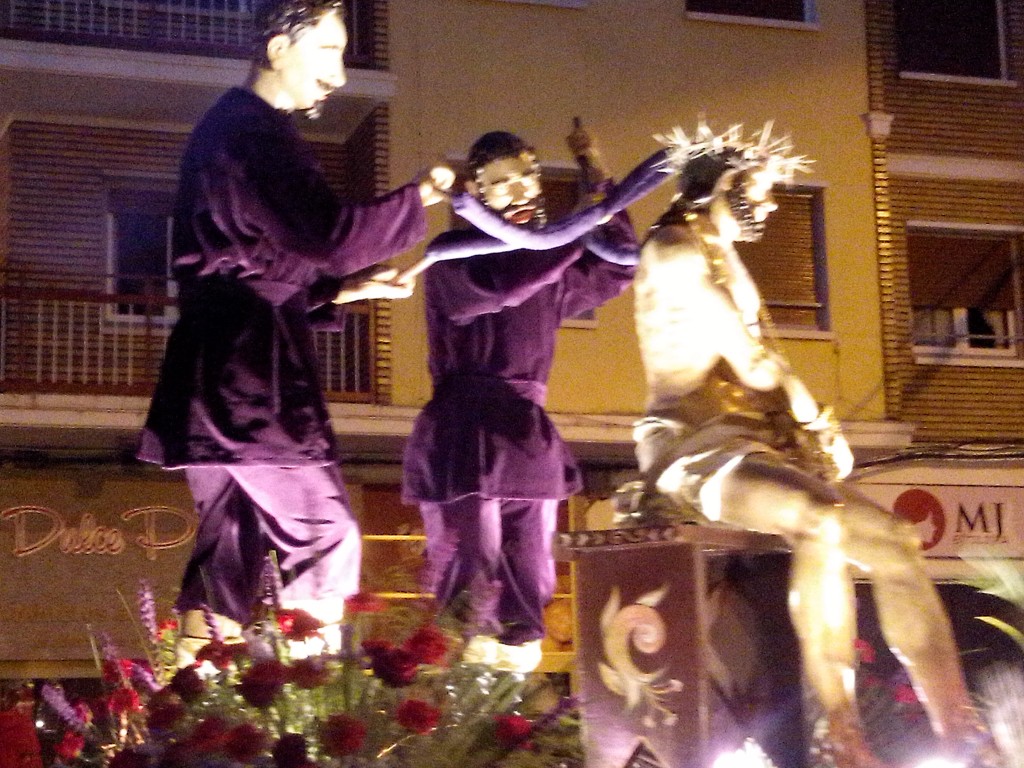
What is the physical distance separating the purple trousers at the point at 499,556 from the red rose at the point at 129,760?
4.94 feet

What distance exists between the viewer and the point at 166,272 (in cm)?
1399

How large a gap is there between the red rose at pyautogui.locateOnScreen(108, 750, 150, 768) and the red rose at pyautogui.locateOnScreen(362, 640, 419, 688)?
0.50 metres


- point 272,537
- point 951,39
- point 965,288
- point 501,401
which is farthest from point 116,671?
point 951,39

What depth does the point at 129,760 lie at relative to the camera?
3.27 m

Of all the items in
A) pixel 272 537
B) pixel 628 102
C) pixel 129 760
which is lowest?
pixel 129 760

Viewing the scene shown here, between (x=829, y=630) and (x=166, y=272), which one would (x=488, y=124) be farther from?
(x=829, y=630)

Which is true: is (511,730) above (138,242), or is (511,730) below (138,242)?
below

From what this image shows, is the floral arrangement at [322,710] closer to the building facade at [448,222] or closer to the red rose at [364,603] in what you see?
the red rose at [364,603]

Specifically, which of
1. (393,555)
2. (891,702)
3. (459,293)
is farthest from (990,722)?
(393,555)

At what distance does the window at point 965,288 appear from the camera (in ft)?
51.4

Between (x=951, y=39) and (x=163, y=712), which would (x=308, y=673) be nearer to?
(x=163, y=712)

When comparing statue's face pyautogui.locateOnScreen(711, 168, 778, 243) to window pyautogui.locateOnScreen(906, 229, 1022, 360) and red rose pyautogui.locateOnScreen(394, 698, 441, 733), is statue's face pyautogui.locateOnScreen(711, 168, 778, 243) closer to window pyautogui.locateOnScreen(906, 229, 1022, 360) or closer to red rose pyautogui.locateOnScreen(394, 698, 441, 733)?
red rose pyautogui.locateOnScreen(394, 698, 441, 733)

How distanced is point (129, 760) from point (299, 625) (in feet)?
1.64

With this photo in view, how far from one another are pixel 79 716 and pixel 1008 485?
12633 mm
